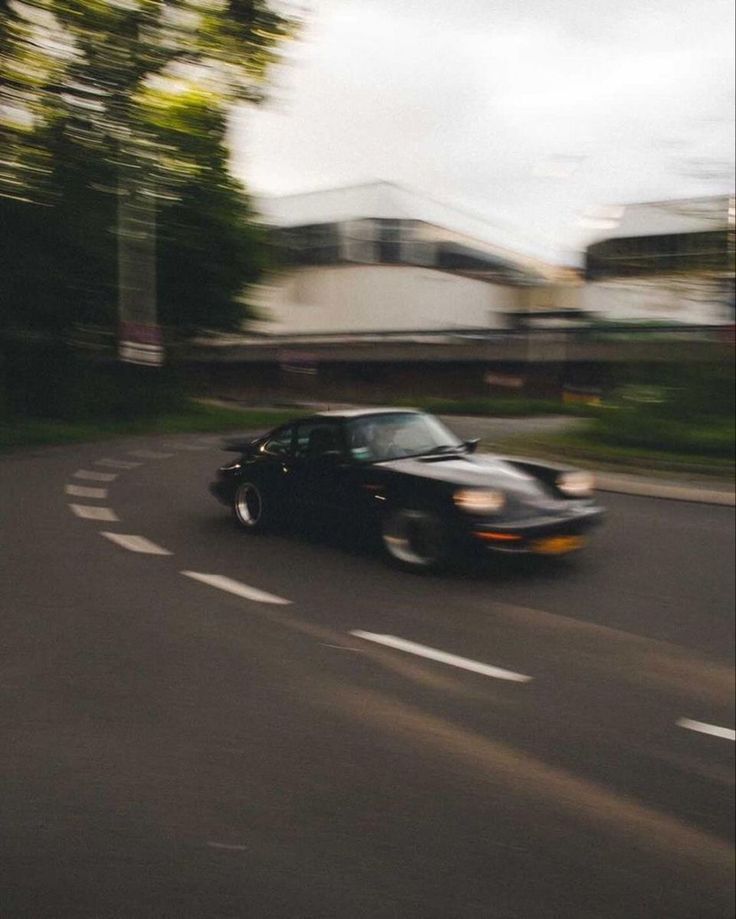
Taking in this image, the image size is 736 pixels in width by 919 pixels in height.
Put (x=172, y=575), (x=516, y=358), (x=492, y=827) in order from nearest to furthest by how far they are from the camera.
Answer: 1. (x=492, y=827)
2. (x=172, y=575)
3. (x=516, y=358)

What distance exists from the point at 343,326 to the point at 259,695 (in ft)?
3.83

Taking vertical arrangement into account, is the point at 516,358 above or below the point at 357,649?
above

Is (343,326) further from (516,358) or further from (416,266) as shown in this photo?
(516,358)

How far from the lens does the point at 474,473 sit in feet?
15.6

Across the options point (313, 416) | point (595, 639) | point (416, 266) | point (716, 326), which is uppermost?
point (716, 326)

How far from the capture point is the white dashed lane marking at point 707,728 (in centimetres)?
276

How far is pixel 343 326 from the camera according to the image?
215cm

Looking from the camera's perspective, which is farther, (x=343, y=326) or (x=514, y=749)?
(x=514, y=749)

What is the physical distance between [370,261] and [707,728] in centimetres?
189

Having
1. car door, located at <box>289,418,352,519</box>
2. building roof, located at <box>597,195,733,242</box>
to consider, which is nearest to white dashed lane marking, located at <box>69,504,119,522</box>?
car door, located at <box>289,418,352,519</box>

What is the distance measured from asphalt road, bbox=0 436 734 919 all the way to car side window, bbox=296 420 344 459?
51 cm

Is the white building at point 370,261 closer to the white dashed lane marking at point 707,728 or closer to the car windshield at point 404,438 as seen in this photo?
the white dashed lane marking at point 707,728

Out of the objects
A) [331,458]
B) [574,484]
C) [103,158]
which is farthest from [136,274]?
[574,484]

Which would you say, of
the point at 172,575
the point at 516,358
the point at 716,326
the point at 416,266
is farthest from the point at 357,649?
the point at 716,326
